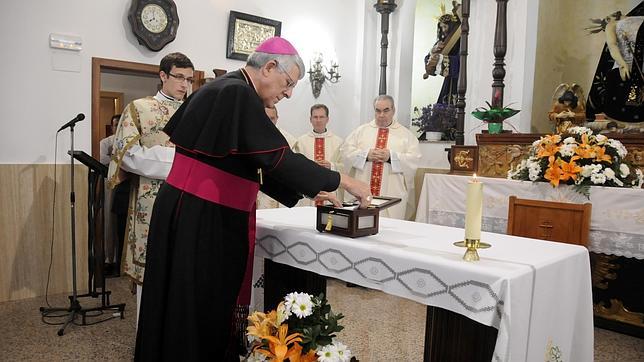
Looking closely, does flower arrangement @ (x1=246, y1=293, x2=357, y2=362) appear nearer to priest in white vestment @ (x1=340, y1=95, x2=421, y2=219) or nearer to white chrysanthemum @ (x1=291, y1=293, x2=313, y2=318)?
white chrysanthemum @ (x1=291, y1=293, x2=313, y2=318)

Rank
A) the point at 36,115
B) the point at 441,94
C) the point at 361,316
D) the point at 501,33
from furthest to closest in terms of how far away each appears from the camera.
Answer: the point at 441,94, the point at 501,33, the point at 36,115, the point at 361,316

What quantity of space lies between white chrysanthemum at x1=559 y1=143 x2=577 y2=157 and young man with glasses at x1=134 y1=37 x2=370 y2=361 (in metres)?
2.22

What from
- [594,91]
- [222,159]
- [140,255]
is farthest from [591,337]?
[594,91]

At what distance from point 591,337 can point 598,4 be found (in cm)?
488

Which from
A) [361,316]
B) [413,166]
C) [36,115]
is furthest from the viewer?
[413,166]

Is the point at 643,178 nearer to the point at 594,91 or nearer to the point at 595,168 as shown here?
the point at 595,168

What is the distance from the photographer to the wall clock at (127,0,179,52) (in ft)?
17.1

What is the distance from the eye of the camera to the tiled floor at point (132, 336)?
3488 millimetres

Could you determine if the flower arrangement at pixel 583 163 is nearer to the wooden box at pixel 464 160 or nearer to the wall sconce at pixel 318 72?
the wooden box at pixel 464 160

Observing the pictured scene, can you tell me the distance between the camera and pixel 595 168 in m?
3.67

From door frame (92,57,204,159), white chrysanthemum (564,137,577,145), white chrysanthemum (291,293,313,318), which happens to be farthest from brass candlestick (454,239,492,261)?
door frame (92,57,204,159)

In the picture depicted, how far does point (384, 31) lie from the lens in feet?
22.1

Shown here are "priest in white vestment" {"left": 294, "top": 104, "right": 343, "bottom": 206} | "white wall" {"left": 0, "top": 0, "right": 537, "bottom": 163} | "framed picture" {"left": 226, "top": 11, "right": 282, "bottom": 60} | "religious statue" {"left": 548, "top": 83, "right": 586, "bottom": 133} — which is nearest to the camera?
"religious statue" {"left": 548, "top": 83, "right": 586, "bottom": 133}

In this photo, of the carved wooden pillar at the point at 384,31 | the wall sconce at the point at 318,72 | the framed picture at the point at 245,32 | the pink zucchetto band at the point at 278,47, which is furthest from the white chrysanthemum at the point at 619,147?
the framed picture at the point at 245,32
